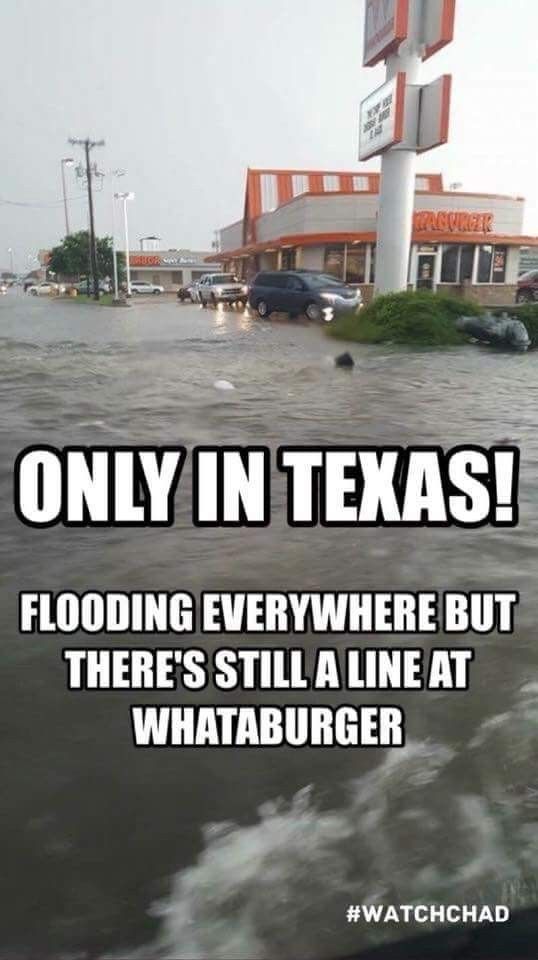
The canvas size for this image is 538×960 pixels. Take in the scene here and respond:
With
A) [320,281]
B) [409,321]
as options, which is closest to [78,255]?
[320,281]

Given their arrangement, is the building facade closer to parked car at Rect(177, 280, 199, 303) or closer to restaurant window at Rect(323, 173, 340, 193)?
parked car at Rect(177, 280, 199, 303)

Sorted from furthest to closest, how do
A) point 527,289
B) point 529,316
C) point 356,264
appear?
point 356,264
point 527,289
point 529,316

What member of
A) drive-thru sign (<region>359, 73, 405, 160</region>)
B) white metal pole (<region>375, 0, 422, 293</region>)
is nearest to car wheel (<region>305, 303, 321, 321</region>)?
white metal pole (<region>375, 0, 422, 293</region>)

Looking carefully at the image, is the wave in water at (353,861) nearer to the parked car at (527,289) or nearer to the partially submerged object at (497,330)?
the partially submerged object at (497,330)

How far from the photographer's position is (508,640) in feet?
11.8

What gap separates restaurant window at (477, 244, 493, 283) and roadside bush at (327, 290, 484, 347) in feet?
61.1

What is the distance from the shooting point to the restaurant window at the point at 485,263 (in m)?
37.0

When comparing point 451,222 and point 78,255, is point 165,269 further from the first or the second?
point 451,222

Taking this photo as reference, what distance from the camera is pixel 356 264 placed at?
38125mm

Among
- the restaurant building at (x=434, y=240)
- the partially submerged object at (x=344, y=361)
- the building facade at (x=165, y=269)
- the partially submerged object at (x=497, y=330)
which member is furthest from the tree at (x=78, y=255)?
the partially submerged object at (x=344, y=361)

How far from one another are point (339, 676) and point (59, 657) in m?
1.35

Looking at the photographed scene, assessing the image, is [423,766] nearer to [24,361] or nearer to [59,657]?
[59,657]

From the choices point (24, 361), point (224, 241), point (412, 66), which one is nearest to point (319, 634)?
point (24, 361)

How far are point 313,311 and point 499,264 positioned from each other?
57.5 feet
